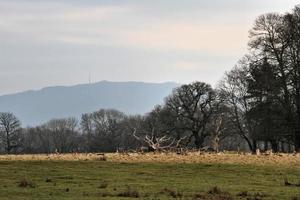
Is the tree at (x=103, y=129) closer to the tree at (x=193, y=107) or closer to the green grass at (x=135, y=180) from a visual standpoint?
the tree at (x=193, y=107)

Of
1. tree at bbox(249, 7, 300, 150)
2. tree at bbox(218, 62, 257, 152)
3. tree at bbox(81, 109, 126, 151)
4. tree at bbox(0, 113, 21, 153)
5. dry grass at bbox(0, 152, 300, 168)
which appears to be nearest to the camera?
dry grass at bbox(0, 152, 300, 168)

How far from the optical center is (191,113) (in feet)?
320

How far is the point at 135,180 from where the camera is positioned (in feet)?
95.9

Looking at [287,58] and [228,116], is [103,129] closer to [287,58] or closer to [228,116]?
[228,116]

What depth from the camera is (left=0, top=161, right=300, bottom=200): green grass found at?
22.8 m

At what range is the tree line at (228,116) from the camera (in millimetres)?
66500

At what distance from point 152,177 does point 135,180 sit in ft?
5.80

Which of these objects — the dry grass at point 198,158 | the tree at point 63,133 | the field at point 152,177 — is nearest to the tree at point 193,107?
the tree at point 63,133

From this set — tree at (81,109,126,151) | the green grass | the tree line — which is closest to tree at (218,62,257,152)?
the tree line

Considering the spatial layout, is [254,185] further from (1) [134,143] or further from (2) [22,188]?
(1) [134,143]

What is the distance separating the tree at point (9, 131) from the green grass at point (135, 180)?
81.1 metres

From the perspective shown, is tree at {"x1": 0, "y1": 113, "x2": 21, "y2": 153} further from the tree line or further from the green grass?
the green grass

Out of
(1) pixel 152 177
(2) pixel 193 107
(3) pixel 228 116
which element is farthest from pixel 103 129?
(1) pixel 152 177

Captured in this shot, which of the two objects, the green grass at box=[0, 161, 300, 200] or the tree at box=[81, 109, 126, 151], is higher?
the tree at box=[81, 109, 126, 151]
